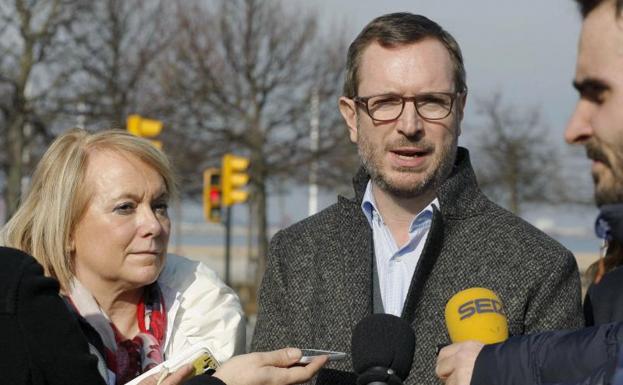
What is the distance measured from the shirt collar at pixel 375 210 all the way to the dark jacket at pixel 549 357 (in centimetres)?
124

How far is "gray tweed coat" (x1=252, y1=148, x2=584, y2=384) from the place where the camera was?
367 centimetres

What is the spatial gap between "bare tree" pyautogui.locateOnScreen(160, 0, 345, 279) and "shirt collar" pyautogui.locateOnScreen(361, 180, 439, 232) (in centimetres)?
2125

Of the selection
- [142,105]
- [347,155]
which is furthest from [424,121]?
[347,155]

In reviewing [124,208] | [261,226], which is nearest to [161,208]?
[124,208]

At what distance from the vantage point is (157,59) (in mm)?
24500

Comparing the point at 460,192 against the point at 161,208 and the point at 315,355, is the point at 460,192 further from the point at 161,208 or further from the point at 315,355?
the point at 161,208

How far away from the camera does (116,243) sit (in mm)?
3928

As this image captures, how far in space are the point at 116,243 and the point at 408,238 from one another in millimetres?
1004

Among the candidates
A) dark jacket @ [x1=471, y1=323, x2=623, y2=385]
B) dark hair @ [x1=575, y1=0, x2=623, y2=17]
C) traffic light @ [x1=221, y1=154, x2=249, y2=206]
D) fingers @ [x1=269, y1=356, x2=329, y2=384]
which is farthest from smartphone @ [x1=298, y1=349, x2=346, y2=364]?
traffic light @ [x1=221, y1=154, x2=249, y2=206]

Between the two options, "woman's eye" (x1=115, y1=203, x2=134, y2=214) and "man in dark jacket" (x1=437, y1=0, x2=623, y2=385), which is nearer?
"man in dark jacket" (x1=437, y1=0, x2=623, y2=385)

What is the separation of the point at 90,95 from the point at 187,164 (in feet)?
13.4

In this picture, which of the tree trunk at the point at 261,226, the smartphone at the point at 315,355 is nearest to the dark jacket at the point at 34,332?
the smartphone at the point at 315,355

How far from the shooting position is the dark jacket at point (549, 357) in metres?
2.52

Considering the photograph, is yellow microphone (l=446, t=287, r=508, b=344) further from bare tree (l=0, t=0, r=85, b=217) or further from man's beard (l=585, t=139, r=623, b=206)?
bare tree (l=0, t=0, r=85, b=217)
